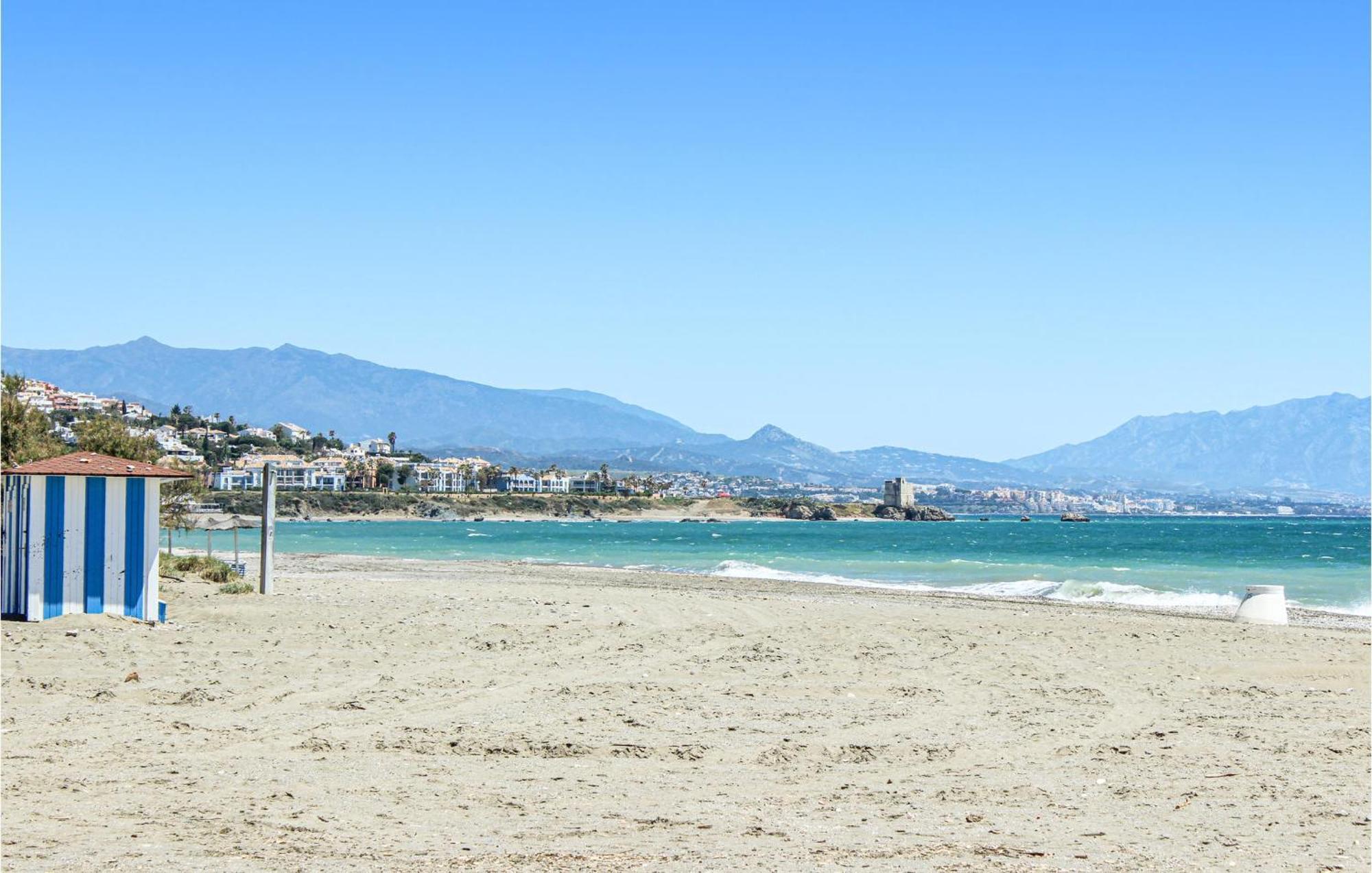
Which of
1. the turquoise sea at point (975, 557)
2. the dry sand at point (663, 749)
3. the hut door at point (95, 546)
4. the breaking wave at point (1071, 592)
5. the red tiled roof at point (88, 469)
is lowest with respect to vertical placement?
the turquoise sea at point (975, 557)

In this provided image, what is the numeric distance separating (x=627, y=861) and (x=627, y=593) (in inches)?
782

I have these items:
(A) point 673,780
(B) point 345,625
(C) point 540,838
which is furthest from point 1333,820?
(B) point 345,625

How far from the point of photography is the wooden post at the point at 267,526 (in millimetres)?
22156

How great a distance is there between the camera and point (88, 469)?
1567 cm

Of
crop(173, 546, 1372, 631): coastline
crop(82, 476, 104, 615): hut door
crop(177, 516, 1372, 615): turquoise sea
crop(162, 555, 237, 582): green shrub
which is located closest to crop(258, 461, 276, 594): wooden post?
crop(162, 555, 237, 582): green shrub

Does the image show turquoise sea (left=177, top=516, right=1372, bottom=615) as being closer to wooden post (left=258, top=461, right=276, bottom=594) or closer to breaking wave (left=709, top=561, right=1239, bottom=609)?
breaking wave (left=709, top=561, right=1239, bottom=609)

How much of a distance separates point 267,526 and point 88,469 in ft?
21.9

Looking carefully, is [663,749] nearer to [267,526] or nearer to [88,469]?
[88,469]

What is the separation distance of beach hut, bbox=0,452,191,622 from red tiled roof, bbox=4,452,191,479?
12mm

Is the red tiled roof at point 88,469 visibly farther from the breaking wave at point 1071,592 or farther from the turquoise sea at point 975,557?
the turquoise sea at point 975,557

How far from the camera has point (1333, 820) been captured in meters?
7.60

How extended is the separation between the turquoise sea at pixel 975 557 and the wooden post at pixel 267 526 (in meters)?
18.7

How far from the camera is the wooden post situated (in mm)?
22156

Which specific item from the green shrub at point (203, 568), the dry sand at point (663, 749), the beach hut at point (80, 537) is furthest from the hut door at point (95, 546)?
the green shrub at point (203, 568)
